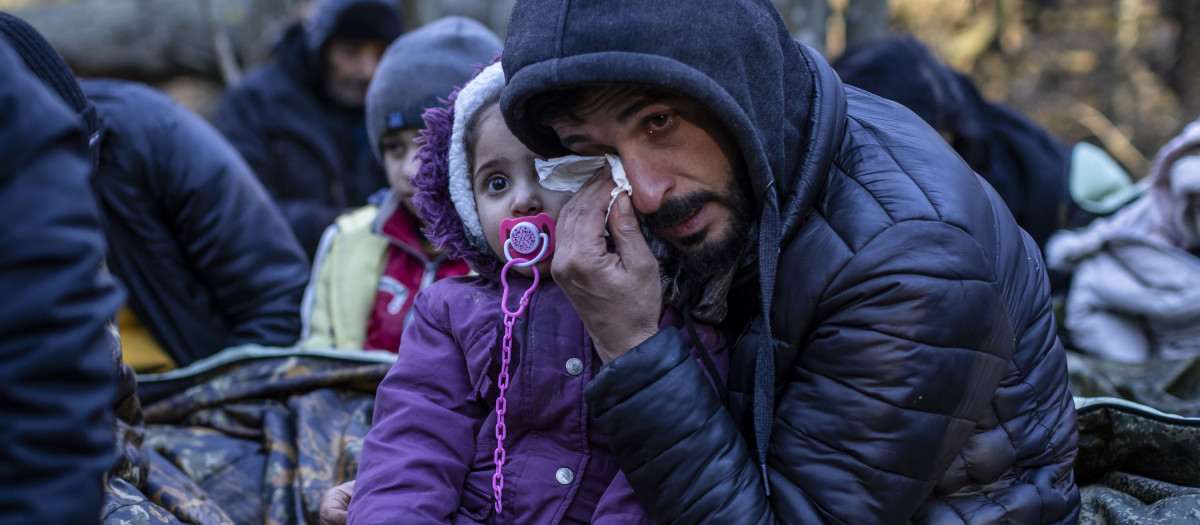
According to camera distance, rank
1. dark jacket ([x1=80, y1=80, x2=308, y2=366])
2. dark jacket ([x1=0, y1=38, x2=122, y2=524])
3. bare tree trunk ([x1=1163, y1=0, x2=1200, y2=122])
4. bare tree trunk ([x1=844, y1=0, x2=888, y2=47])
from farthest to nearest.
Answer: bare tree trunk ([x1=1163, y1=0, x2=1200, y2=122])
bare tree trunk ([x1=844, y1=0, x2=888, y2=47])
dark jacket ([x1=80, y1=80, x2=308, y2=366])
dark jacket ([x1=0, y1=38, x2=122, y2=524])

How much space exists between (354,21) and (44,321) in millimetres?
4110

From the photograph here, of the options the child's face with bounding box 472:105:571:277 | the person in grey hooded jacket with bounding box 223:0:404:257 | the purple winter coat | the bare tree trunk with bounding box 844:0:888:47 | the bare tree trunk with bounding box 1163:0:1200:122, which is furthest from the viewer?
the bare tree trunk with bounding box 1163:0:1200:122

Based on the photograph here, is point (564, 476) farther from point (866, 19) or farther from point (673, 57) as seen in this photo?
point (866, 19)

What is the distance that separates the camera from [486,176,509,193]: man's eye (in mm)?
1977

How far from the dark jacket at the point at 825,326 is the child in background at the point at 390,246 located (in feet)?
4.80

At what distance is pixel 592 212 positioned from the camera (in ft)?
5.63

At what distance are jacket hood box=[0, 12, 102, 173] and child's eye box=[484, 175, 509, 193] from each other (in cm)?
121

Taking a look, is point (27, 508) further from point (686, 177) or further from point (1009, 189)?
point (1009, 189)

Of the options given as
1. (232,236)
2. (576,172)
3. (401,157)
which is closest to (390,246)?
(401,157)

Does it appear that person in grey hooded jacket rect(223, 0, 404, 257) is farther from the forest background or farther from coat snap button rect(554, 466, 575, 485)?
coat snap button rect(554, 466, 575, 485)

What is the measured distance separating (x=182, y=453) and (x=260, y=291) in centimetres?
90

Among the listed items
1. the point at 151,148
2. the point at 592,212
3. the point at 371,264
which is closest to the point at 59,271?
the point at 592,212

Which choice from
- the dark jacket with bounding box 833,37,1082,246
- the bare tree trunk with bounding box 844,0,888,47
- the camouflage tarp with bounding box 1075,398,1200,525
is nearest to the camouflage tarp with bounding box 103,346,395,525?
the camouflage tarp with bounding box 1075,398,1200,525

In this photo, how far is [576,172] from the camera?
183 centimetres
